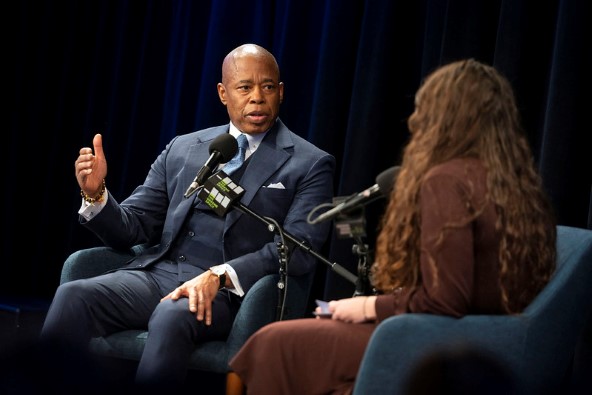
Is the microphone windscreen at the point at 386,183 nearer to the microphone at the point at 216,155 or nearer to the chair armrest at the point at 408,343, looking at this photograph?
the chair armrest at the point at 408,343

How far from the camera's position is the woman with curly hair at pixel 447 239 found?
7.55ft

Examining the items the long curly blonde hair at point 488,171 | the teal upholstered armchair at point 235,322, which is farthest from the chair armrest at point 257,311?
the long curly blonde hair at point 488,171

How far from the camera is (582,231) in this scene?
2658 millimetres

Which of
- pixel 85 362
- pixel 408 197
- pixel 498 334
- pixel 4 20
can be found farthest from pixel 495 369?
pixel 4 20

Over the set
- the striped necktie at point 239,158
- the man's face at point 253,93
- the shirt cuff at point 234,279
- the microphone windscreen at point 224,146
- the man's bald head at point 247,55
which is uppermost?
the man's bald head at point 247,55

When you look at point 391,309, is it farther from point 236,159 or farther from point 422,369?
point 236,159

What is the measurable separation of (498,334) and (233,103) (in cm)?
173

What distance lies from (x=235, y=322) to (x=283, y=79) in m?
1.68

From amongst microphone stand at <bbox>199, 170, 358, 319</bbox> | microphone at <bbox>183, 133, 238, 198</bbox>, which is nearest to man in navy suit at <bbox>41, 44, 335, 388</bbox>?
microphone stand at <bbox>199, 170, 358, 319</bbox>

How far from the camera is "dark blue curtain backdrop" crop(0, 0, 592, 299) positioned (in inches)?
134

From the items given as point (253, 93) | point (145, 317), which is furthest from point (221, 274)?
point (253, 93)

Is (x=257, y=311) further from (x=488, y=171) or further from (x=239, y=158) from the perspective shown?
(x=488, y=171)

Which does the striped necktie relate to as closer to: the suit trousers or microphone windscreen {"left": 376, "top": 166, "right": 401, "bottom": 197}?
the suit trousers

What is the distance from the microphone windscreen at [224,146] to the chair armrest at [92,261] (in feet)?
2.41
